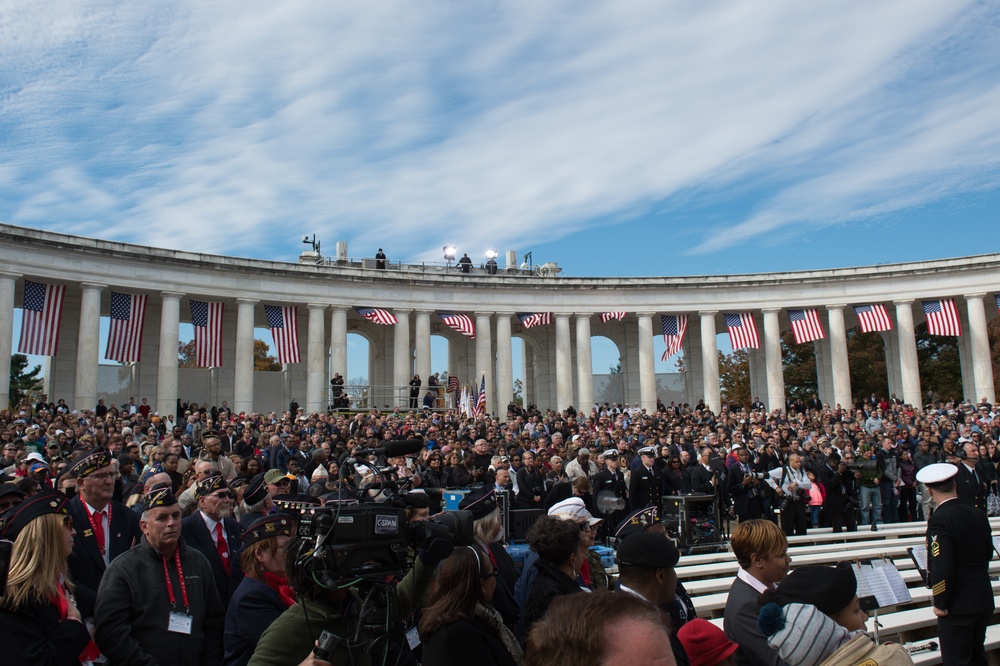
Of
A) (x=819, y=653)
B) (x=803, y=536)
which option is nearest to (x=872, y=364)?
(x=803, y=536)

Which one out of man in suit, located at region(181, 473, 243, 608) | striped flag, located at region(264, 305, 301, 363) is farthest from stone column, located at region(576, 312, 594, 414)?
man in suit, located at region(181, 473, 243, 608)

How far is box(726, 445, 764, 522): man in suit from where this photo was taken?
62.1 ft

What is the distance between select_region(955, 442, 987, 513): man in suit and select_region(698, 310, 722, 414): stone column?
31280 millimetres

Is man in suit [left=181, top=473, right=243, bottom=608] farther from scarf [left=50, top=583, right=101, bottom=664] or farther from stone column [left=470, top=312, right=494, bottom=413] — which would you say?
stone column [left=470, top=312, right=494, bottom=413]

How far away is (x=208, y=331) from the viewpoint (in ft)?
149

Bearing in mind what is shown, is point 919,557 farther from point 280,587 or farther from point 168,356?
point 168,356

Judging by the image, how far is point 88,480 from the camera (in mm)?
8023

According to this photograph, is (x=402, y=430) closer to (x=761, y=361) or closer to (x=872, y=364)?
(x=761, y=361)

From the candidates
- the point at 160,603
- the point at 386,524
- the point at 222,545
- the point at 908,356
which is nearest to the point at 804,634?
Result: the point at 386,524

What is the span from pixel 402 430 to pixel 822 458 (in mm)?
15269

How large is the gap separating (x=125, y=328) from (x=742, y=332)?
3695cm

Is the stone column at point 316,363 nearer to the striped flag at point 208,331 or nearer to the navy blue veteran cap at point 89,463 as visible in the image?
the striped flag at point 208,331

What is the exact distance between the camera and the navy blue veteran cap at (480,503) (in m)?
7.25

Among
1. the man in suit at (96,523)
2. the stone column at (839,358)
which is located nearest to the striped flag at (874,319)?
the stone column at (839,358)
